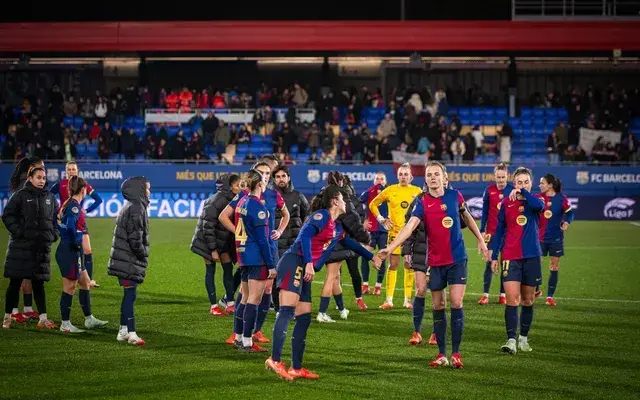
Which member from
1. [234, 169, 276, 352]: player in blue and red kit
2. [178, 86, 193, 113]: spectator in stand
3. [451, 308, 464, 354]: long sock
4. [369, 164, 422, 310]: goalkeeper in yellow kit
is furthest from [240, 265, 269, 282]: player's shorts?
[178, 86, 193, 113]: spectator in stand

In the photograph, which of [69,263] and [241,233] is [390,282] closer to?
[241,233]

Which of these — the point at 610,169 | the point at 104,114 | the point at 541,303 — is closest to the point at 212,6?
the point at 104,114

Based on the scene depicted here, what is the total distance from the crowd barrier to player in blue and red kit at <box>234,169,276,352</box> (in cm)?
1958

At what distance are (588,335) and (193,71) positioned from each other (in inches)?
1255

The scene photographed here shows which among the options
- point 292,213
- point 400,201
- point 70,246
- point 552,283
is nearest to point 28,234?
point 70,246

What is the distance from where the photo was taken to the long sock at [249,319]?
1148 cm

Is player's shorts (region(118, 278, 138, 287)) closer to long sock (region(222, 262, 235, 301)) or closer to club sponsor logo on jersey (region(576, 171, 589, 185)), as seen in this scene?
long sock (region(222, 262, 235, 301))

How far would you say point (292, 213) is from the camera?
1373cm

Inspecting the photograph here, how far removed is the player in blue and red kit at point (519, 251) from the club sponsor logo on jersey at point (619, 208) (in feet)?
68.4

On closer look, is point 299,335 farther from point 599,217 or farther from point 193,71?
point 193,71

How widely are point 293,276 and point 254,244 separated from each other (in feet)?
4.05

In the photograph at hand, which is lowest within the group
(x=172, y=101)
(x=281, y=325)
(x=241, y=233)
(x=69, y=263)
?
(x=281, y=325)

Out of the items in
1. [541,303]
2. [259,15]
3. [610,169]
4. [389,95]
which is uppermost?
[259,15]

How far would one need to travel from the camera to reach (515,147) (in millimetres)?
37188
